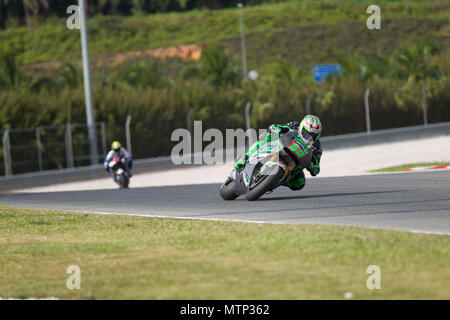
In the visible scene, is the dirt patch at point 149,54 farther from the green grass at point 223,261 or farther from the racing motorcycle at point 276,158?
the green grass at point 223,261

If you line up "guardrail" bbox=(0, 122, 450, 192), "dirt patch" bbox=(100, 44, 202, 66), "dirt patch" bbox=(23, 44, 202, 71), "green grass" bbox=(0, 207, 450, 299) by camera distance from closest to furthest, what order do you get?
"green grass" bbox=(0, 207, 450, 299) → "guardrail" bbox=(0, 122, 450, 192) → "dirt patch" bbox=(23, 44, 202, 71) → "dirt patch" bbox=(100, 44, 202, 66)

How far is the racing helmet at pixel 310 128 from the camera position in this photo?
1299 cm

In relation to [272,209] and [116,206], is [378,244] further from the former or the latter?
[116,206]

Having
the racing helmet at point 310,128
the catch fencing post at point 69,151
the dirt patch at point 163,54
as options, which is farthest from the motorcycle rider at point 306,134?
the dirt patch at point 163,54

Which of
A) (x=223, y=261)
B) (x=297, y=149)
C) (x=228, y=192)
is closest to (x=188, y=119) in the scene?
(x=228, y=192)

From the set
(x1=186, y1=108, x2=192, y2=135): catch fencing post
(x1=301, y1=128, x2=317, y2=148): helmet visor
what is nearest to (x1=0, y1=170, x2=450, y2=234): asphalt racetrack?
(x1=301, y1=128, x2=317, y2=148): helmet visor

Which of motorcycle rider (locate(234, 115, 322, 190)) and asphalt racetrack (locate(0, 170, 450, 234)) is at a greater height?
motorcycle rider (locate(234, 115, 322, 190))

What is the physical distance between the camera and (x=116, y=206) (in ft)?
49.8

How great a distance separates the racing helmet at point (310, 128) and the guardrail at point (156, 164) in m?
14.9

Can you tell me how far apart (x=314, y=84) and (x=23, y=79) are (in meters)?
13.8

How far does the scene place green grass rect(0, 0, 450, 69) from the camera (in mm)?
83688

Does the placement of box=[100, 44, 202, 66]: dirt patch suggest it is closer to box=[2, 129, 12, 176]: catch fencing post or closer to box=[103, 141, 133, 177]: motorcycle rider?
box=[2, 129, 12, 176]: catch fencing post
